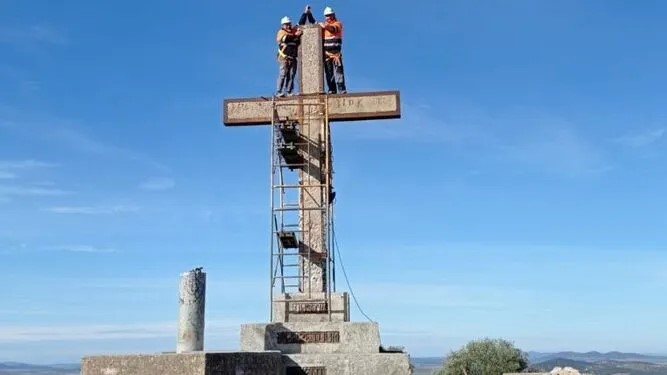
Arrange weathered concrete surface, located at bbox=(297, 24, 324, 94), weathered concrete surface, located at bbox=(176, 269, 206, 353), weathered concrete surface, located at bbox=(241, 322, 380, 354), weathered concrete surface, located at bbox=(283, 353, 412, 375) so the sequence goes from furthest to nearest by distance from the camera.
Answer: weathered concrete surface, located at bbox=(297, 24, 324, 94)
weathered concrete surface, located at bbox=(241, 322, 380, 354)
weathered concrete surface, located at bbox=(283, 353, 412, 375)
weathered concrete surface, located at bbox=(176, 269, 206, 353)

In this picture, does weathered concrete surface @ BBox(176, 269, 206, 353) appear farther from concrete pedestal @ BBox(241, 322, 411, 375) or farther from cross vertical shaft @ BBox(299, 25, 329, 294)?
cross vertical shaft @ BBox(299, 25, 329, 294)

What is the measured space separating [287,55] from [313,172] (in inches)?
133

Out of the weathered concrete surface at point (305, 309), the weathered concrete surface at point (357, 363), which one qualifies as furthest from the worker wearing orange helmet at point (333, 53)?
the weathered concrete surface at point (357, 363)

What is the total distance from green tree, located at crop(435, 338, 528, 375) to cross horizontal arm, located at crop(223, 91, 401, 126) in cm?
1903

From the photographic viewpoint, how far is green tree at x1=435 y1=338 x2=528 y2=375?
35.6m

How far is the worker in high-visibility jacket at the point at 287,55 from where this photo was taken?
65.8ft

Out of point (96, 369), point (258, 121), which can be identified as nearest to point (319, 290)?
point (258, 121)

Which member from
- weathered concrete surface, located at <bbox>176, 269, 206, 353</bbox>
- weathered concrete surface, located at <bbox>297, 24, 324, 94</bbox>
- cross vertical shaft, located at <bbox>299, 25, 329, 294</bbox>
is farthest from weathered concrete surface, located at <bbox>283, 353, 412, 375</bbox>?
weathered concrete surface, located at <bbox>297, 24, 324, 94</bbox>

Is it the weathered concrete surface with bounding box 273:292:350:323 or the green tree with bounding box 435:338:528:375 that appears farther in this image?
the green tree with bounding box 435:338:528:375

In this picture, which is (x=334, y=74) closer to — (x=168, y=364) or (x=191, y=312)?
(x=191, y=312)

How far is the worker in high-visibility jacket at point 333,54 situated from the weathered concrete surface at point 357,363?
7.76 meters

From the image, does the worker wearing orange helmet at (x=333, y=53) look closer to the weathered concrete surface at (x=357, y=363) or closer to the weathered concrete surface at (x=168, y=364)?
the weathered concrete surface at (x=357, y=363)

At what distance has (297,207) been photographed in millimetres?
18359

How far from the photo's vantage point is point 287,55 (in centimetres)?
2002
